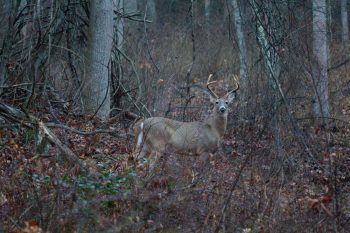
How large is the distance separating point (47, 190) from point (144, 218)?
898 mm

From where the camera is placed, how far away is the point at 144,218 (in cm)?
666

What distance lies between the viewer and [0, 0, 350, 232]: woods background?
6.63 m

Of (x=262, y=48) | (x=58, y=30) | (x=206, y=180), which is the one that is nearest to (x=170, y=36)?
(x=58, y=30)

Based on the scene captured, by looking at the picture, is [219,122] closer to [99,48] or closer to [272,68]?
[272,68]

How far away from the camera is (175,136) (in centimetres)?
1024

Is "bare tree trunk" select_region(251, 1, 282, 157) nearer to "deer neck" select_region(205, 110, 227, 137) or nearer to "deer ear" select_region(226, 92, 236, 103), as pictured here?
"deer ear" select_region(226, 92, 236, 103)

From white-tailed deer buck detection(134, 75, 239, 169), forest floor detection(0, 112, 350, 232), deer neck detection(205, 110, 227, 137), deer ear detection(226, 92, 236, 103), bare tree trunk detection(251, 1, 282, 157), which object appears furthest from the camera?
deer ear detection(226, 92, 236, 103)

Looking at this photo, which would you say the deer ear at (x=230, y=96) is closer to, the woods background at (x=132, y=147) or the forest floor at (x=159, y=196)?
the woods background at (x=132, y=147)

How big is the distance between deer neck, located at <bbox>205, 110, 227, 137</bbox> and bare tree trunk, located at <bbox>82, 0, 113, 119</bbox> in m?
1.75

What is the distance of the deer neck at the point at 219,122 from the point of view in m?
10.9

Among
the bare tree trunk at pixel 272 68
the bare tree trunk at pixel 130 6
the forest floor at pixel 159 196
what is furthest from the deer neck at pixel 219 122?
the bare tree trunk at pixel 130 6

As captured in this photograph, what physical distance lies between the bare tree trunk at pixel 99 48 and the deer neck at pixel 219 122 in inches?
69.0

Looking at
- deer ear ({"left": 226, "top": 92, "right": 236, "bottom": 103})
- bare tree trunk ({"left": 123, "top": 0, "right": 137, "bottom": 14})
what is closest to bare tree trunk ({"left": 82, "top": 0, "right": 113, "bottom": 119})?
deer ear ({"left": 226, "top": 92, "right": 236, "bottom": 103})

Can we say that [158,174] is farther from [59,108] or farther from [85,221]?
[59,108]
